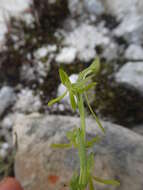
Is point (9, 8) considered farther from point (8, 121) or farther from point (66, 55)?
point (8, 121)

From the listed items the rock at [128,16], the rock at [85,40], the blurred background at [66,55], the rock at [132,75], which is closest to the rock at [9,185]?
the blurred background at [66,55]

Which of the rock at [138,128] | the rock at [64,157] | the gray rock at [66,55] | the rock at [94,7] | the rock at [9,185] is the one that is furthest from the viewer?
the rock at [94,7]

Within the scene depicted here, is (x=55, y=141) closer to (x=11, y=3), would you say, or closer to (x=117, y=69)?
(x=117, y=69)

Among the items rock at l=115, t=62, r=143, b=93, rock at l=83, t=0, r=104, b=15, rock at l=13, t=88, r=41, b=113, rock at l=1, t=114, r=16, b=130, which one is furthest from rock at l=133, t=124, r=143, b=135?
rock at l=83, t=0, r=104, b=15

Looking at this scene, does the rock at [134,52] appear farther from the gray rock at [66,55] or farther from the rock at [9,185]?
the rock at [9,185]

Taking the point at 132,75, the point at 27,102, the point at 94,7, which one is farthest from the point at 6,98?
the point at 94,7

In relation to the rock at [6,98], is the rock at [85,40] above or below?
above

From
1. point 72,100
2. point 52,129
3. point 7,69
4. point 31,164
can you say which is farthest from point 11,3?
point 72,100
